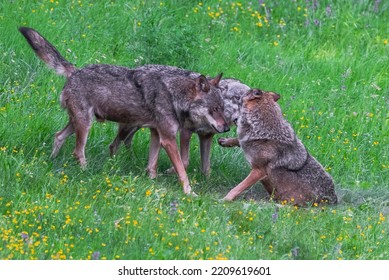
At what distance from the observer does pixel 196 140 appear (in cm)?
1202

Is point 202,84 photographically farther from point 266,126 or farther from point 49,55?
point 49,55

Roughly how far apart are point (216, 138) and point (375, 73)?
3.41 metres

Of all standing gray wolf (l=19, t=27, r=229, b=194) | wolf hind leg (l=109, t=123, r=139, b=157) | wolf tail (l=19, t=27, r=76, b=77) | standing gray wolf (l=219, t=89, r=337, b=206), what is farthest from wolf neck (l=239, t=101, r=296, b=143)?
wolf tail (l=19, t=27, r=76, b=77)

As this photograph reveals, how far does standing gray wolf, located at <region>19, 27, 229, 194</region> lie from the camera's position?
1074 cm

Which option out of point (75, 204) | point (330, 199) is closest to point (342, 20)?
point (330, 199)

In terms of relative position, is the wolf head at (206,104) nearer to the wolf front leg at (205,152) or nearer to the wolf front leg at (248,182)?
the wolf front leg at (205,152)

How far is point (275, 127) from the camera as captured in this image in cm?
1082

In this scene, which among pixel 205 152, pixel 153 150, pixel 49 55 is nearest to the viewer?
pixel 49 55

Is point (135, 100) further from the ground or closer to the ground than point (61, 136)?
further from the ground

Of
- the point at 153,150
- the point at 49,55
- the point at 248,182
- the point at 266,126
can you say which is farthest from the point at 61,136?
the point at 266,126

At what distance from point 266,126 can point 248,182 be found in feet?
2.10

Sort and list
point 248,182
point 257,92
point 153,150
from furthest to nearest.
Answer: point 153,150, point 257,92, point 248,182
